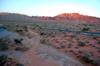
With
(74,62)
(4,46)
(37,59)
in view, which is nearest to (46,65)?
(37,59)

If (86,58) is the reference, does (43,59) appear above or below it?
below

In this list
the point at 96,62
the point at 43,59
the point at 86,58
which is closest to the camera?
the point at 96,62

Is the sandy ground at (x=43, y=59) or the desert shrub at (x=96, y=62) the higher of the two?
the desert shrub at (x=96, y=62)

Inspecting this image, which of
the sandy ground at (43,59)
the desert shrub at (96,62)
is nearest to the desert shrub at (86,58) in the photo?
the desert shrub at (96,62)

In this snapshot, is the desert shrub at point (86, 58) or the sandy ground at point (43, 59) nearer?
the sandy ground at point (43, 59)

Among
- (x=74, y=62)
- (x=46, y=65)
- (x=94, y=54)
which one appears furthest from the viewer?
(x=94, y=54)

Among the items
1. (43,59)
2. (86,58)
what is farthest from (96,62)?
(43,59)

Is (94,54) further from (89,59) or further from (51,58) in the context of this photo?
(51,58)

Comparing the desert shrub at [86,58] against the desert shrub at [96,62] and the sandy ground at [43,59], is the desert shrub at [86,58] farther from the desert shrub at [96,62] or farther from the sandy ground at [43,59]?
the sandy ground at [43,59]

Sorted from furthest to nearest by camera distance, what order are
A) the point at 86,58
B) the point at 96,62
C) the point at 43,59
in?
1. the point at 86,58
2. the point at 43,59
3. the point at 96,62

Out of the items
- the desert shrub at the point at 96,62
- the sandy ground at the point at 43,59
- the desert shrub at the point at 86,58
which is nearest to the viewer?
the sandy ground at the point at 43,59

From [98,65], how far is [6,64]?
670 centimetres

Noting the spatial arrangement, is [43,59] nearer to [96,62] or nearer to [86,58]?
[86,58]

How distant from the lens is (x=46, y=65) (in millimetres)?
11781
